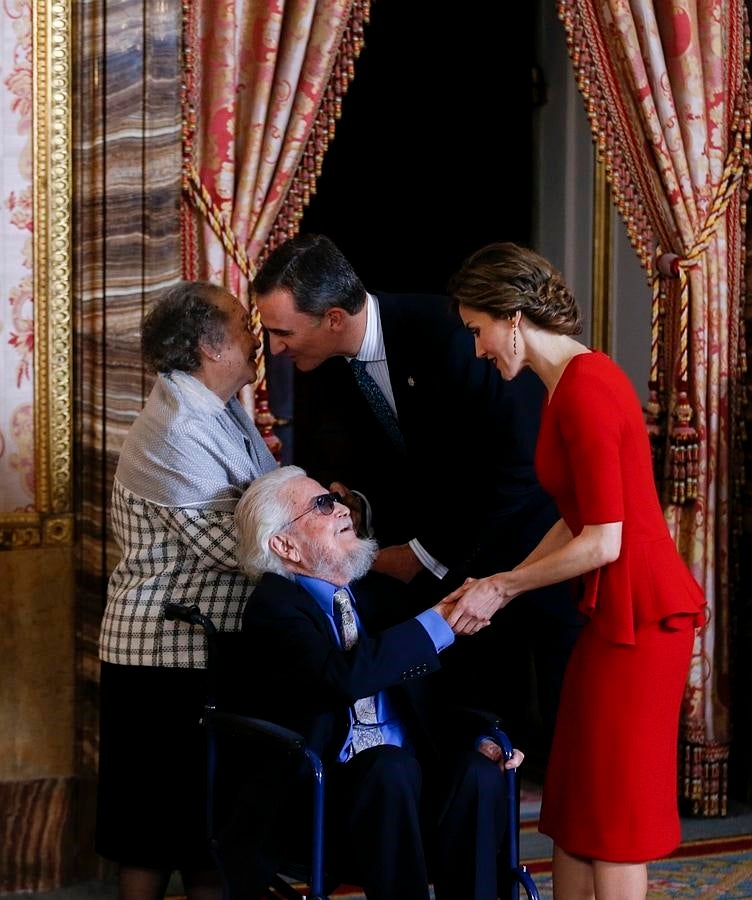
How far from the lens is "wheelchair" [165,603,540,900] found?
232 cm

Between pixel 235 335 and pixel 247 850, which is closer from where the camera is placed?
pixel 247 850

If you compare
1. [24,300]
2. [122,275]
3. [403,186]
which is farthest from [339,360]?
[403,186]

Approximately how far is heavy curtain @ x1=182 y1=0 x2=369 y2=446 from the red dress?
1144 mm

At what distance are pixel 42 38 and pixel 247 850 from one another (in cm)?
214

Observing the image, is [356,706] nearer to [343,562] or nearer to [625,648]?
[343,562]

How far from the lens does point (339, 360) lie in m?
3.19

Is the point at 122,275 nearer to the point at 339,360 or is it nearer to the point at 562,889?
the point at 339,360

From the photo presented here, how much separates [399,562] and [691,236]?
1585 mm

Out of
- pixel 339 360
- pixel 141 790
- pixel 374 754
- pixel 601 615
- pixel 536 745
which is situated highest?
pixel 339 360

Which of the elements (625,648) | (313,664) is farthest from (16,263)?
(625,648)

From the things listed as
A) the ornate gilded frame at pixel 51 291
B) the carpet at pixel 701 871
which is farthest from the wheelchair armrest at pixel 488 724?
the ornate gilded frame at pixel 51 291

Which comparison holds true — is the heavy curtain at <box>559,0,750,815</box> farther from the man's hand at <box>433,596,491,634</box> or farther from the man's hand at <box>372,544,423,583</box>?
the man's hand at <box>433,596,491,634</box>

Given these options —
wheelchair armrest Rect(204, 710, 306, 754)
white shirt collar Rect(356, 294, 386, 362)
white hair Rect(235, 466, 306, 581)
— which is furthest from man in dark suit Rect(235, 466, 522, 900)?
white shirt collar Rect(356, 294, 386, 362)

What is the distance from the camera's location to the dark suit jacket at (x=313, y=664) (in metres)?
2.46
